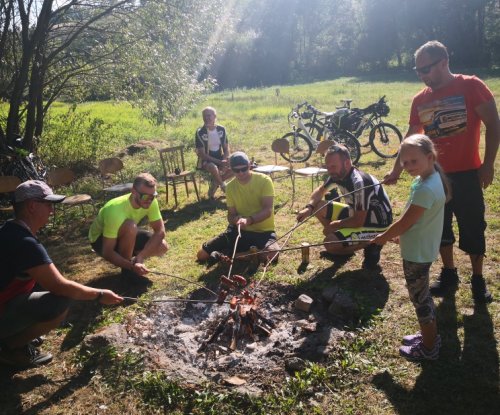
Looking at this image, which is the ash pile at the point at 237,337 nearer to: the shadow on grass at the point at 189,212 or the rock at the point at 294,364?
the rock at the point at 294,364

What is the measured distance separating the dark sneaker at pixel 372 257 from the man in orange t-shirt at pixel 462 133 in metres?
0.86

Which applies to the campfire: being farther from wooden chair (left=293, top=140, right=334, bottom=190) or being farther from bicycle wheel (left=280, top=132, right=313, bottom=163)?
bicycle wheel (left=280, top=132, right=313, bottom=163)

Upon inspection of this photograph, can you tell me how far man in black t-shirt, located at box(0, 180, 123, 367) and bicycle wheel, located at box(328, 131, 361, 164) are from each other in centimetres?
717

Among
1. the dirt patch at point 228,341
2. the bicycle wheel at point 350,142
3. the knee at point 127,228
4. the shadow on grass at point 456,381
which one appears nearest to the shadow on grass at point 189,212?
the knee at point 127,228

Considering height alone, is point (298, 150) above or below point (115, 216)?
below

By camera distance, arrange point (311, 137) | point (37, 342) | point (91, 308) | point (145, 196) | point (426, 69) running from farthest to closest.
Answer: point (311, 137) < point (145, 196) < point (91, 308) < point (37, 342) < point (426, 69)

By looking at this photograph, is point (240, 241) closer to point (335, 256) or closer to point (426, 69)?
point (335, 256)

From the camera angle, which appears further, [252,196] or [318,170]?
[318,170]

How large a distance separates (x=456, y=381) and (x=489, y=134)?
1.85m

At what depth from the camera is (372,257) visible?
425cm

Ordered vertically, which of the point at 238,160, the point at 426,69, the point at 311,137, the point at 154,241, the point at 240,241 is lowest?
the point at 240,241

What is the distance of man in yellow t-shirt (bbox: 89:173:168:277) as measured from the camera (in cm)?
410

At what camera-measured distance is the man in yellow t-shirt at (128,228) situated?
161 inches

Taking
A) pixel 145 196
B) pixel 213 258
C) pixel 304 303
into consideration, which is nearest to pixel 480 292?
pixel 304 303
